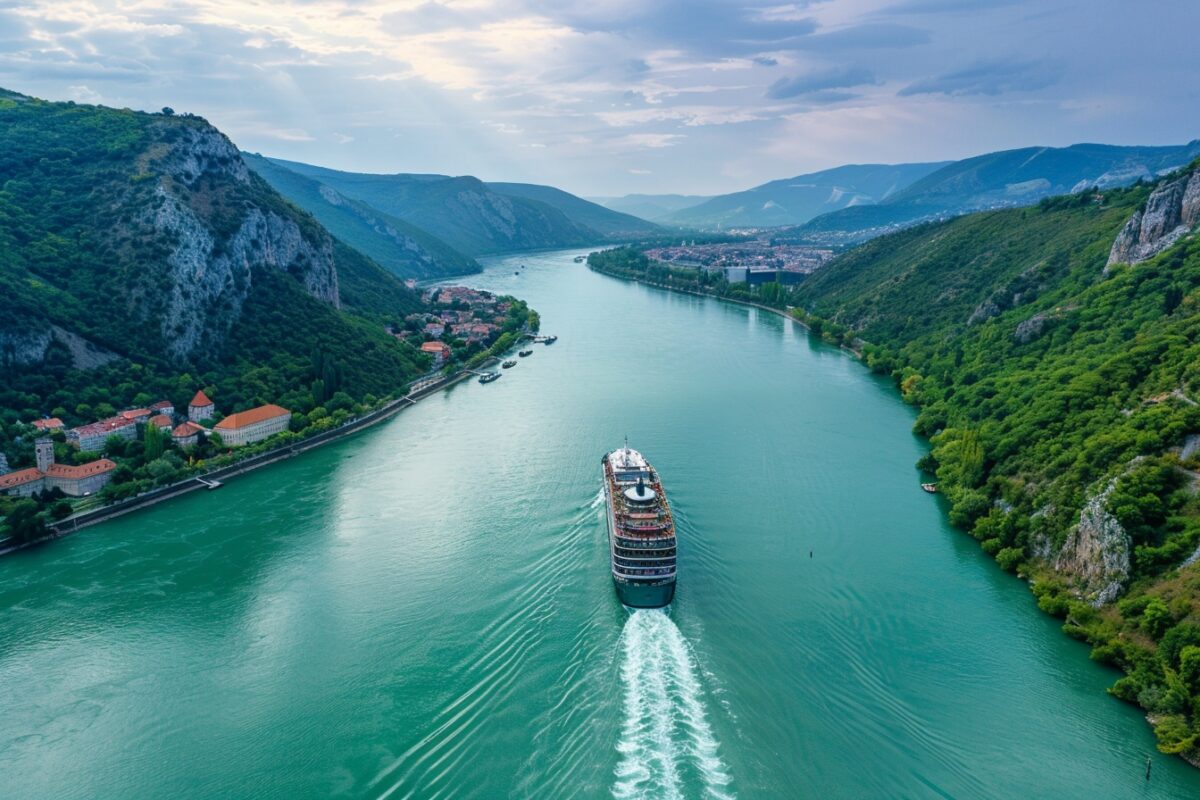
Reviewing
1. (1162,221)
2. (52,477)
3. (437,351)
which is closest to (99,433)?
(52,477)

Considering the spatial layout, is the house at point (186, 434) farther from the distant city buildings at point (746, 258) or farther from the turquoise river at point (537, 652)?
Result: the distant city buildings at point (746, 258)

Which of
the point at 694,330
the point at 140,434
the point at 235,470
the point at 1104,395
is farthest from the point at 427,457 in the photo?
the point at 694,330

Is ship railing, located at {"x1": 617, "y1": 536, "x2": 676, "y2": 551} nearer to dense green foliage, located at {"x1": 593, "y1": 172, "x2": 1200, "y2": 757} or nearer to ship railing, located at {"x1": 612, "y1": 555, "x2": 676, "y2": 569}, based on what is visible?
ship railing, located at {"x1": 612, "y1": 555, "x2": 676, "y2": 569}

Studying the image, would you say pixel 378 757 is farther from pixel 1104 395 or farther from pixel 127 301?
pixel 127 301

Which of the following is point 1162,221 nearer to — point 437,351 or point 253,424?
point 437,351

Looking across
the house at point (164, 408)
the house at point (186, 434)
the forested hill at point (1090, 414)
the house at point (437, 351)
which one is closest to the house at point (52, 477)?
the house at point (186, 434)
